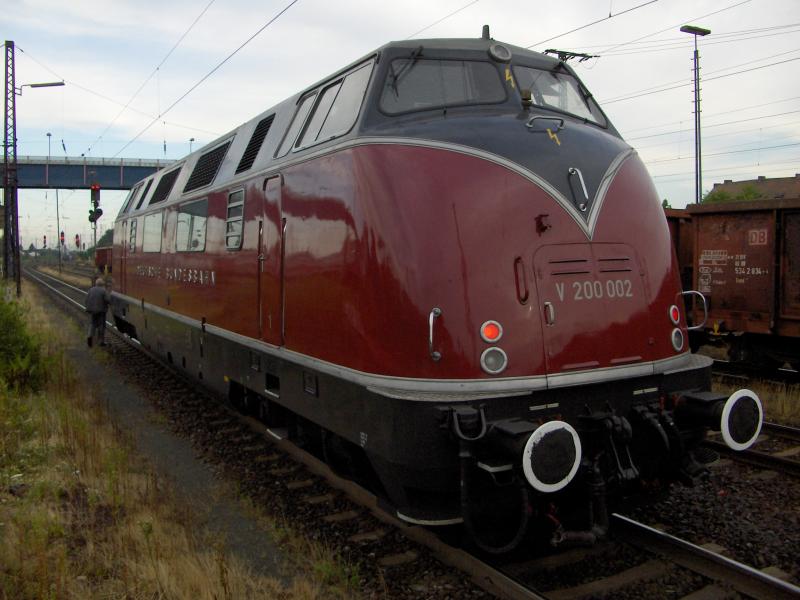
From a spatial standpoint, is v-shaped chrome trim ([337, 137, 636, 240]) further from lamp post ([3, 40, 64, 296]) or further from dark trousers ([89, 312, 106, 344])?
lamp post ([3, 40, 64, 296])

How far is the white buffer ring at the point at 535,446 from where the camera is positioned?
12.7 ft

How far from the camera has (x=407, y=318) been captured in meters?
4.33

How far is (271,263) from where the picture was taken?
610 centimetres

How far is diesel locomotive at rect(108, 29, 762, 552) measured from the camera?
4.24 metres

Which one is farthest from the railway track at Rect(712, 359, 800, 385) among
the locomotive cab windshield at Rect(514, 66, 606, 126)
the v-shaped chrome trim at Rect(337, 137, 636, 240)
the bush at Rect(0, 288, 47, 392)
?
the bush at Rect(0, 288, 47, 392)

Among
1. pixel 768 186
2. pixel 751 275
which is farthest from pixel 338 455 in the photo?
pixel 768 186

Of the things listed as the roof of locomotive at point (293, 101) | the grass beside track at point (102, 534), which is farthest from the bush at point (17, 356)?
the roof of locomotive at point (293, 101)

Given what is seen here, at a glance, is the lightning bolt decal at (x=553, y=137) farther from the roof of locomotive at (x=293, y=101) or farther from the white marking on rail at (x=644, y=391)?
the white marking on rail at (x=644, y=391)

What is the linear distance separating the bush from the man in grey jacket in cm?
451

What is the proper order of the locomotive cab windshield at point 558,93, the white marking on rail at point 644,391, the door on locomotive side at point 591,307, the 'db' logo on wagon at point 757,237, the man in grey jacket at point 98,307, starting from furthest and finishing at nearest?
the man in grey jacket at point 98,307
the 'db' logo on wagon at point 757,237
the locomotive cab windshield at point 558,93
the white marking on rail at point 644,391
the door on locomotive side at point 591,307

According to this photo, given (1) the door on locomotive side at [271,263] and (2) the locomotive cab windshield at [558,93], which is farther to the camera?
(1) the door on locomotive side at [271,263]

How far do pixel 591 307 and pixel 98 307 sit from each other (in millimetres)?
13577

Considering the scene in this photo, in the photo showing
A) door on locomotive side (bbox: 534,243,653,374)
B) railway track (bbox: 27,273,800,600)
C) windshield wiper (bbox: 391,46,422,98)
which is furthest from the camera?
windshield wiper (bbox: 391,46,422,98)

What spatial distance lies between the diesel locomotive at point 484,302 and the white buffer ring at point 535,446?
0.01 meters
